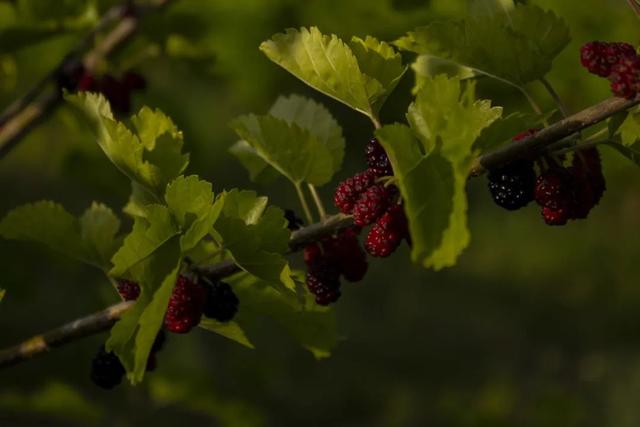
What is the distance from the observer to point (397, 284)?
8.32m

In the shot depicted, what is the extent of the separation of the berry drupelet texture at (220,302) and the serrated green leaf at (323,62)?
336 mm

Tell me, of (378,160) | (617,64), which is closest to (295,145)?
(378,160)

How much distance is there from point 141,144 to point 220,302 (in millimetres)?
272

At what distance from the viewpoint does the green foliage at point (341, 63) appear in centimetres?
136

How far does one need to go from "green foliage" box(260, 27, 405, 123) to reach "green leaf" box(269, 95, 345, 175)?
201 millimetres

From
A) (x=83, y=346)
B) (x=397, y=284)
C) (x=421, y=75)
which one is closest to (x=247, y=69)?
(x=397, y=284)

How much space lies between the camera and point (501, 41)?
1.34 m

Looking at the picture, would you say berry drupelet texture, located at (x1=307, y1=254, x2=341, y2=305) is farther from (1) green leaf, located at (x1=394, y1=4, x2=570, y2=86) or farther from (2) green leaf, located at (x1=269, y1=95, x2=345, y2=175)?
(1) green leaf, located at (x1=394, y1=4, x2=570, y2=86)

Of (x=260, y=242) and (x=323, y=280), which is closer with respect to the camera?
(x=260, y=242)

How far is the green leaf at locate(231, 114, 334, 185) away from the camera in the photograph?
1525 mm

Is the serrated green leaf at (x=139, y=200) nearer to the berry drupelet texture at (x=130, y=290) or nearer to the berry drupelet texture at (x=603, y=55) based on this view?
the berry drupelet texture at (x=130, y=290)

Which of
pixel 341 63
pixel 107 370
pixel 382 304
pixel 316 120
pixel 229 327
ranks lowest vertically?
pixel 382 304

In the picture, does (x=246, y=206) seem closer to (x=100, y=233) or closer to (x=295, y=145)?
(x=295, y=145)

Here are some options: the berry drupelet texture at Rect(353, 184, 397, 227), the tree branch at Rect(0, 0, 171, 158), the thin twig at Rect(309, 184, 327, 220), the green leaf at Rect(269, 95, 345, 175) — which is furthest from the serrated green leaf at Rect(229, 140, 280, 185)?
the tree branch at Rect(0, 0, 171, 158)
